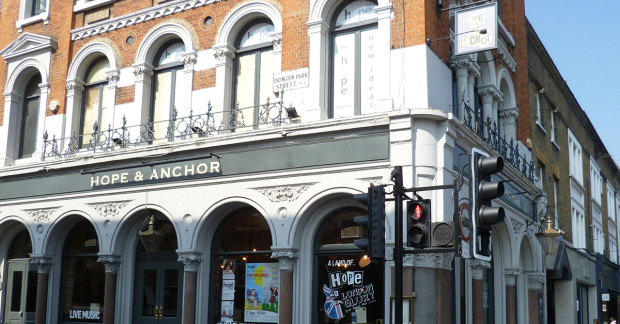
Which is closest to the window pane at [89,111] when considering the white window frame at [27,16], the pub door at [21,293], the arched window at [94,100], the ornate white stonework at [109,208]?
the arched window at [94,100]

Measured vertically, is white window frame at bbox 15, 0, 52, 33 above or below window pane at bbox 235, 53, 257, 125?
above

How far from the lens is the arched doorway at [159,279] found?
1442 cm

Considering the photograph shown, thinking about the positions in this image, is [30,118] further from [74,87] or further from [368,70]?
[368,70]

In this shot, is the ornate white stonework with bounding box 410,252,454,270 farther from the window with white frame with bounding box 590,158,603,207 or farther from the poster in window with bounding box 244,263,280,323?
the window with white frame with bounding box 590,158,603,207

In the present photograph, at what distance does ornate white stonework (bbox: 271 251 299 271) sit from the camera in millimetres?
12633

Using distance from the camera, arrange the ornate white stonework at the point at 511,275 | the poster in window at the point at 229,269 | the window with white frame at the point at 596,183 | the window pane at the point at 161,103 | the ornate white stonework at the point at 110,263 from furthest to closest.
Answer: the window with white frame at the point at 596,183, the ornate white stonework at the point at 511,275, the window pane at the point at 161,103, the ornate white stonework at the point at 110,263, the poster in window at the point at 229,269

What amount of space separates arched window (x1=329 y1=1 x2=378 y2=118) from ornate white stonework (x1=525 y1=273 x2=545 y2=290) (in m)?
7.78

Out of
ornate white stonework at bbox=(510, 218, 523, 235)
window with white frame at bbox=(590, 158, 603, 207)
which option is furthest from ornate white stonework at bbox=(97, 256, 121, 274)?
window with white frame at bbox=(590, 158, 603, 207)

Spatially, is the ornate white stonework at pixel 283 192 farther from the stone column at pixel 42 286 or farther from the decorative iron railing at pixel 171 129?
the stone column at pixel 42 286

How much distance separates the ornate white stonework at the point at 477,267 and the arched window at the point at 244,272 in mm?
4138

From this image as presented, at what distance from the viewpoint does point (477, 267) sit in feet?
45.6

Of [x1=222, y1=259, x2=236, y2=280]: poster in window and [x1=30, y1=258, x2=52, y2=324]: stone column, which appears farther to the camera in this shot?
[x1=30, y1=258, x2=52, y2=324]: stone column

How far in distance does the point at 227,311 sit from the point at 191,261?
1.30 meters

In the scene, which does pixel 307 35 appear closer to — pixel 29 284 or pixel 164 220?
pixel 164 220
